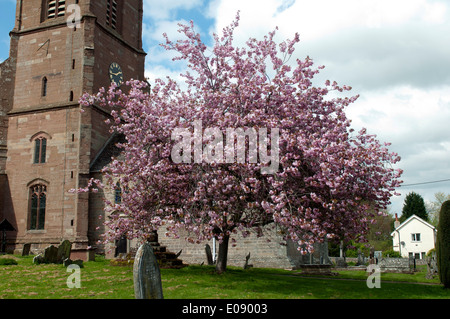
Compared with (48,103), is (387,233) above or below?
below

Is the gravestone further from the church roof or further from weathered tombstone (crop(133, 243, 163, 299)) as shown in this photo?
the church roof

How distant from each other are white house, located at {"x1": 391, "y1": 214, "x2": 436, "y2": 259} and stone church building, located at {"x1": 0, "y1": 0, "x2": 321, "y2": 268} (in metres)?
42.4

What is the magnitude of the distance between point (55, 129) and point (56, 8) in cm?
1143

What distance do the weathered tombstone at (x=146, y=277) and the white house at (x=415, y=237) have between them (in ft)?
194

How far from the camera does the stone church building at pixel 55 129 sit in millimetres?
31642

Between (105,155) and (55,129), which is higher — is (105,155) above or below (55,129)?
below

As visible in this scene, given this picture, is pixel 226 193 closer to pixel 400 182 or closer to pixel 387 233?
pixel 400 182

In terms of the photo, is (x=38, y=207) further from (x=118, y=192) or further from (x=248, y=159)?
(x=248, y=159)

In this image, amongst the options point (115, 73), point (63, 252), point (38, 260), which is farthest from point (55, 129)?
point (38, 260)

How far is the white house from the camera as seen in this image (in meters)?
60.2

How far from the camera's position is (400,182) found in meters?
15.0

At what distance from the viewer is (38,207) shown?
108ft

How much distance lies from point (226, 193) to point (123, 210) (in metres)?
4.67
